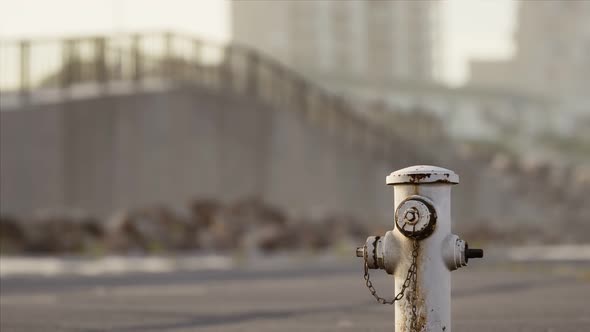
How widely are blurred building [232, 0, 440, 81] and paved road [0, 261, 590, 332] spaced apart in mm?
94386

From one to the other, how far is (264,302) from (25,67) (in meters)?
14.5

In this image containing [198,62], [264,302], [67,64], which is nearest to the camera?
[264,302]

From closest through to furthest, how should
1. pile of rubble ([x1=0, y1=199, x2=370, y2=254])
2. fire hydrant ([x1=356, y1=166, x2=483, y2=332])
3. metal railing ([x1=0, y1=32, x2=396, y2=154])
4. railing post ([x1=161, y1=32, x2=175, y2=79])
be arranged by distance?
fire hydrant ([x1=356, y1=166, x2=483, y2=332]) < pile of rubble ([x1=0, y1=199, x2=370, y2=254]) < metal railing ([x1=0, y1=32, x2=396, y2=154]) < railing post ([x1=161, y1=32, x2=175, y2=79])

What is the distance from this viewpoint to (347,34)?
12150 centimetres

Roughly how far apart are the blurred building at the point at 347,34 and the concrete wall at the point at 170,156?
8236 cm

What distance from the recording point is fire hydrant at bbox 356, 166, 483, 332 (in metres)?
6.09

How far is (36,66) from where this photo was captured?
2486cm

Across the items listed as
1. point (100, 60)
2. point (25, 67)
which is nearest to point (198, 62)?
point (100, 60)

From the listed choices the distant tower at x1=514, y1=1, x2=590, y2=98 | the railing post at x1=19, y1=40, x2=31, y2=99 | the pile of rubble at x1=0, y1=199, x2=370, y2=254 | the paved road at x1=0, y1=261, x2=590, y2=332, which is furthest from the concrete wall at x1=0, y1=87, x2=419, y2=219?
the distant tower at x1=514, y1=1, x2=590, y2=98

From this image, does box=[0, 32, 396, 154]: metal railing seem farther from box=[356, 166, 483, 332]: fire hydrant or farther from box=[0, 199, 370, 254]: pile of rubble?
box=[356, 166, 483, 332]: fire hydrant

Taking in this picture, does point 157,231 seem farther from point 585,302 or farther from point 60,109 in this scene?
point 585,302

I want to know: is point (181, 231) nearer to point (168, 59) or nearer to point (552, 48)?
point (168, 59)

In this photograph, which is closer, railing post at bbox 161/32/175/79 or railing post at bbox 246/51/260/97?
railing post at bbox 161/32/175/79

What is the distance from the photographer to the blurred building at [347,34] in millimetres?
116062
